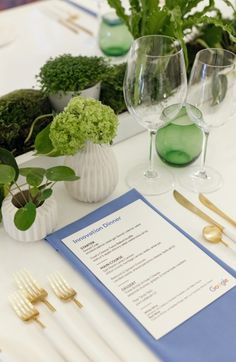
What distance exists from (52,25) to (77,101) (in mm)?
789

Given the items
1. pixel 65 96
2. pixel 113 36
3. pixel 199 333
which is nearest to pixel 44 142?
pixel 65 96

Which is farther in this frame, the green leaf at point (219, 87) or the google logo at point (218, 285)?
the green leaf at point (219, 87)

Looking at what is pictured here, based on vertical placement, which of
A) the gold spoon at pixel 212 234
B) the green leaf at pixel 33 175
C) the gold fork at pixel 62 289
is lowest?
the gold fork at pixel 62 289

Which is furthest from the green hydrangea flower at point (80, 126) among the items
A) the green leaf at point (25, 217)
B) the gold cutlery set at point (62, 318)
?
the gold cutlery set at point (62, 318)

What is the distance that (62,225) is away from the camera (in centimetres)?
90

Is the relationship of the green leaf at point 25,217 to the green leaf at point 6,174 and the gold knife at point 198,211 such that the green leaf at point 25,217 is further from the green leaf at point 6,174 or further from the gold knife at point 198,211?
the gold knife at point 198,211

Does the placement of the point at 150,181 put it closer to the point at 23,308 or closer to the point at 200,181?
the point at 200,181

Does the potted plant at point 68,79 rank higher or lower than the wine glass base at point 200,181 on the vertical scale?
higher

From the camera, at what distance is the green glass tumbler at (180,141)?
38.9 inches

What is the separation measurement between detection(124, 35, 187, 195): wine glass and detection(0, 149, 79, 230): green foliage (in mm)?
176

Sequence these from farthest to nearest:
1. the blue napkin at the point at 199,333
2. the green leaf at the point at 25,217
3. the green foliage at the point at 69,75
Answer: the green foliage at the point at 69,75 → the green leaf at the point at 25,217 → the blue napkin at the point at 199,333

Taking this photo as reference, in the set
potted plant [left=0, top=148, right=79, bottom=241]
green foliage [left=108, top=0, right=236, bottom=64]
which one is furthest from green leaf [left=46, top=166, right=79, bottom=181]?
green foliage [left=108, top=0, right=236, bottom=64]

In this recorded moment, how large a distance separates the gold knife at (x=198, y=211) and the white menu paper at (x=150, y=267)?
0.21 feet

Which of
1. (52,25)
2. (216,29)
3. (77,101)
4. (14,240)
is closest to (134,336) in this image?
(14,240)
